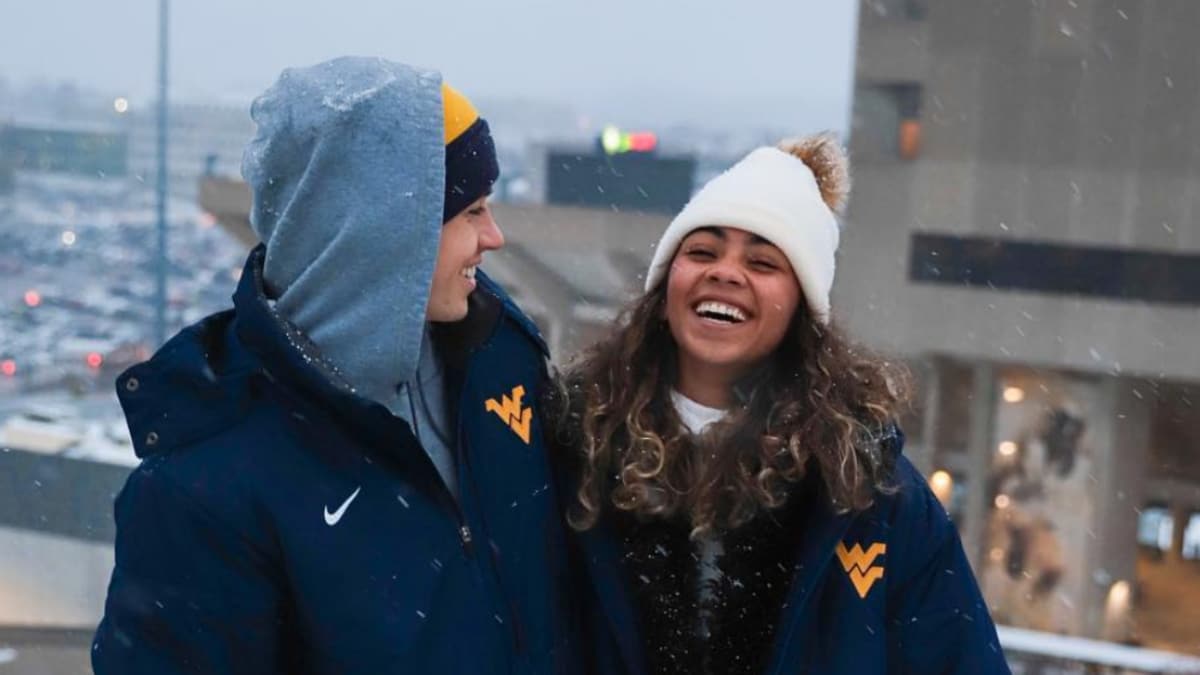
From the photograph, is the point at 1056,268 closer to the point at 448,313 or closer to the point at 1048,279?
the point at 1048,279

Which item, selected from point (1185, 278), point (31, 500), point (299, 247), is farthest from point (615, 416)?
point (1185, 278)

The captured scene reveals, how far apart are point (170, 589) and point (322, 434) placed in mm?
244

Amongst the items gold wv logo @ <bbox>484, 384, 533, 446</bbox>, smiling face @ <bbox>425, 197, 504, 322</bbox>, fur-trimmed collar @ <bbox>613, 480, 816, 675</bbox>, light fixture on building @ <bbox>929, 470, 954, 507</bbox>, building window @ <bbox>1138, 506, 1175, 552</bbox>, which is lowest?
building window @ <bbox>1138, 506, 1175, 552</bbox>

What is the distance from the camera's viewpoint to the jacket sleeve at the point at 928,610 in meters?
1.93

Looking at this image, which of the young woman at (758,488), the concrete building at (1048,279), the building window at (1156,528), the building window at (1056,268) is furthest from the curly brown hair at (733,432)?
the building window at (1156,528)

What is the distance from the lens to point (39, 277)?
37.2 metres

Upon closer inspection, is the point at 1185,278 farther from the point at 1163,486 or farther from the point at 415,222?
the point at 415,222

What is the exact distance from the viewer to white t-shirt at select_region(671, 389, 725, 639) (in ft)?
6.52

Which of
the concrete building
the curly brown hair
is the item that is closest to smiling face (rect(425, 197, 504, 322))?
the curly brown hair

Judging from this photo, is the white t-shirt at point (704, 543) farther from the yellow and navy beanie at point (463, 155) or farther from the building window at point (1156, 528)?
the building window at point (1156, 528)

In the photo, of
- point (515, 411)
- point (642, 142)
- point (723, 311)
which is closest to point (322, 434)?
point (515, 411)

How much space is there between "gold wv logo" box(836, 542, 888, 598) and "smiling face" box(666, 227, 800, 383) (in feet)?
1.03

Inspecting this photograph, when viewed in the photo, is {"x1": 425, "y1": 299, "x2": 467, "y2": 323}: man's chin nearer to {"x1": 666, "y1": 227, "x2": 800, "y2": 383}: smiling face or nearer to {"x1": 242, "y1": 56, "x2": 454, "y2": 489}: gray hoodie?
{"x1": 242, "y1": 56, "x2": 454, "y2": 489}: gray hoodie

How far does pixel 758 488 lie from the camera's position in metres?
1.93
